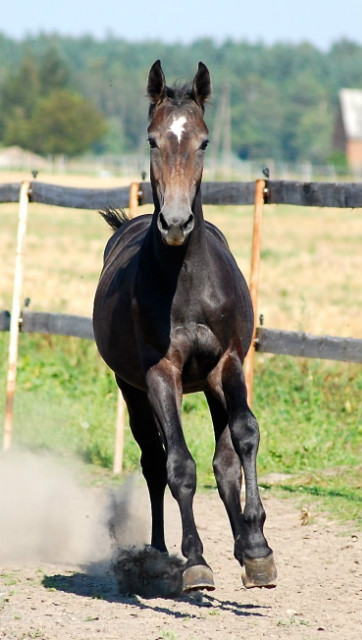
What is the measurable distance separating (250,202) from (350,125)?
110m

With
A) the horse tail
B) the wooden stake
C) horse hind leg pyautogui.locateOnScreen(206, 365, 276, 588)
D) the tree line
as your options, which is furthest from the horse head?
the tree line

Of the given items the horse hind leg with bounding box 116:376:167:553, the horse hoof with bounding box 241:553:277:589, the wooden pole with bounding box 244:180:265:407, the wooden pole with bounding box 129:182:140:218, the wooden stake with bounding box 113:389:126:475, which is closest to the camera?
the horse hoof with bounding box 241:553:277:589

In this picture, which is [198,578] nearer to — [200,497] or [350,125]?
[200,497]

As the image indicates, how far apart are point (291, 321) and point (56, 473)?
4902mm

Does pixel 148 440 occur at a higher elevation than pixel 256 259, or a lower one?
lower

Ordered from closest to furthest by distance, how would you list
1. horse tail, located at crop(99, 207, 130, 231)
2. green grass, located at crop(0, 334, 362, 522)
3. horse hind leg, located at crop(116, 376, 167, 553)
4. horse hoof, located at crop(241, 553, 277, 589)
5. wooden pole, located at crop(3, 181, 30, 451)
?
horse hoof, located at crop(241, 553, 277, 589) < horse hind leg, located at crop(116, 376, 167, 553) < horse tail, located at crop(99, 207, 130, 231) < green grass, located at crop(0, 334, 362, 522) < wooden pole, located at crop(3, 181, 30, 451)

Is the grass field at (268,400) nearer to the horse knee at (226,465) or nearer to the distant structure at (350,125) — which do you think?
the horse knee at (226,465)

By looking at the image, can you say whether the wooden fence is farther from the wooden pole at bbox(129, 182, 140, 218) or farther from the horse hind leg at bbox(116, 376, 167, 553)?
the horse hind leg at bbox(116, 376, 167, 553)

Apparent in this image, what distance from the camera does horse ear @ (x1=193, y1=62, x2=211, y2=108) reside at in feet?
15.9

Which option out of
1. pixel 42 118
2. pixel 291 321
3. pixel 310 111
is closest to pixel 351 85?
pixel 310 111

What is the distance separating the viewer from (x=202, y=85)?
4.88m

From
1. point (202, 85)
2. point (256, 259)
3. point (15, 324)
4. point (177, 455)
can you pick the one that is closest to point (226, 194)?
point (256, 259)

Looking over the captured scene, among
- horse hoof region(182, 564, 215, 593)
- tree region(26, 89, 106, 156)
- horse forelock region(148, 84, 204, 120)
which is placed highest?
tree region(26, 89, 106, 156)

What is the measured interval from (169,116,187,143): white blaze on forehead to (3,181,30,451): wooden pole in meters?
4.51
